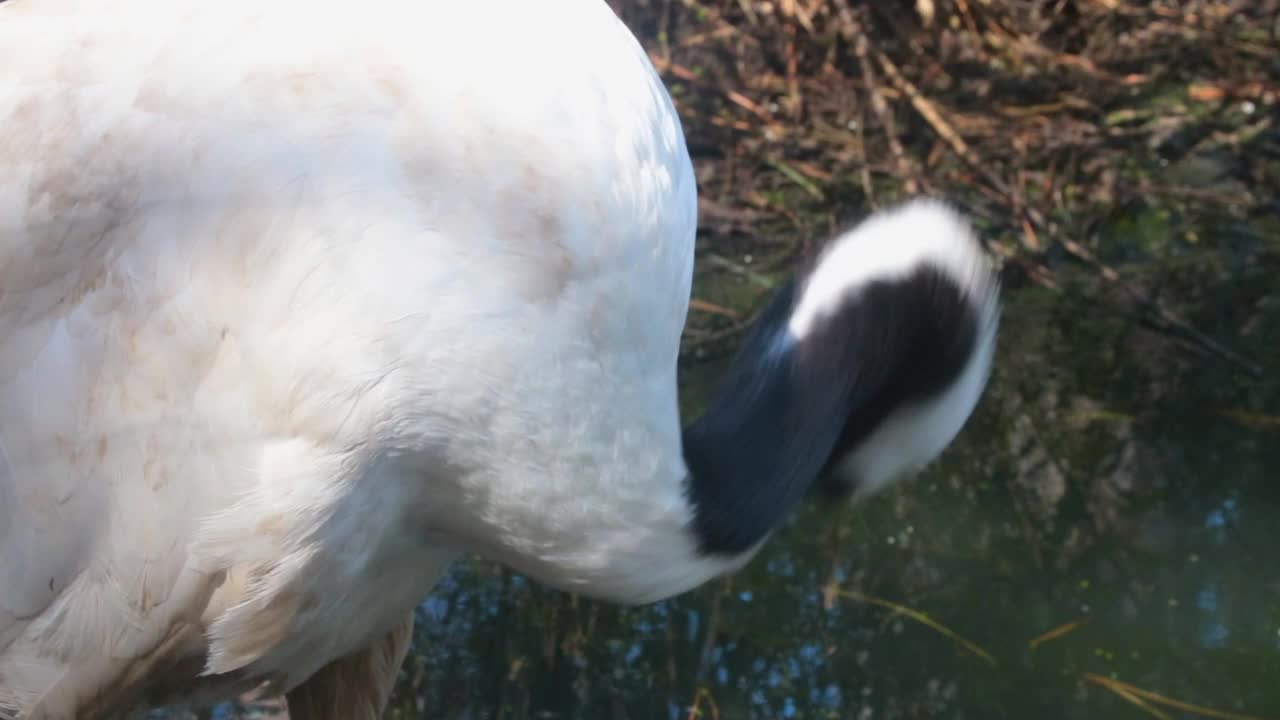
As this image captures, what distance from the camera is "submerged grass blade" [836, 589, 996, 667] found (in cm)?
251

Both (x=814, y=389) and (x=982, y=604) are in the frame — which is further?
(x=982, y=604)

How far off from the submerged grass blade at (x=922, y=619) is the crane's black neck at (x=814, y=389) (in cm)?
77

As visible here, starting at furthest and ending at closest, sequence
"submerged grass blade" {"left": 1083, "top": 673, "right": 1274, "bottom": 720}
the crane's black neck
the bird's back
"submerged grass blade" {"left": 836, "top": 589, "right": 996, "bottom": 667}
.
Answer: "submerged grass blade" {"left": 836, "top": 589, "right": 996, "bottom": 667} < "submerged grass blade" {"left": 1083, "top": 673, "right": 1274, "bottom": 720} < the crane's black neck < the bird's back

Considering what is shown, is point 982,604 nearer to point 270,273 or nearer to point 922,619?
point 922,619

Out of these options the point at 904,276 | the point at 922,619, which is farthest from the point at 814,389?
the point at 922,619

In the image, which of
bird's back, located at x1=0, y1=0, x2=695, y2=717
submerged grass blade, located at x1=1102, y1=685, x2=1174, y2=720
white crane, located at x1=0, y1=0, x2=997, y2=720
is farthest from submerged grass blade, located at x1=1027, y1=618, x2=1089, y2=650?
bird's back, located at x1=0, y1=0, x2=695, y2=717

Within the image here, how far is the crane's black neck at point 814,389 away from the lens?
5.84 feet

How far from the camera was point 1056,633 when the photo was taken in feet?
8.35

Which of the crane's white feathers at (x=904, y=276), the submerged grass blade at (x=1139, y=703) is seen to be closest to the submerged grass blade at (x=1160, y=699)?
the submerged grass blade at (x=1139, y=703)

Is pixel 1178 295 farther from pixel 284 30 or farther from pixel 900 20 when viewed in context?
pixel 284 30

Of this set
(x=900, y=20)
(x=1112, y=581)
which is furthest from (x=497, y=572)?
(x=900, y=20)

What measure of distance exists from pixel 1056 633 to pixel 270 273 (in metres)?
1.46

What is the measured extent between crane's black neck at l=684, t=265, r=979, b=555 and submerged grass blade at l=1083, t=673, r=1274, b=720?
2.66ft

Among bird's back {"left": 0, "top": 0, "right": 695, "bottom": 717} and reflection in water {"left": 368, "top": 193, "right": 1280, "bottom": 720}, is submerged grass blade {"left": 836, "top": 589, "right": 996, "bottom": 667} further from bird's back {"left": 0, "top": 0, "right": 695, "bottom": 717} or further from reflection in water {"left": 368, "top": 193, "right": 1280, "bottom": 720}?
bird's back {"left": 0, "top": 0, "right": 695, "bottom": 717}
